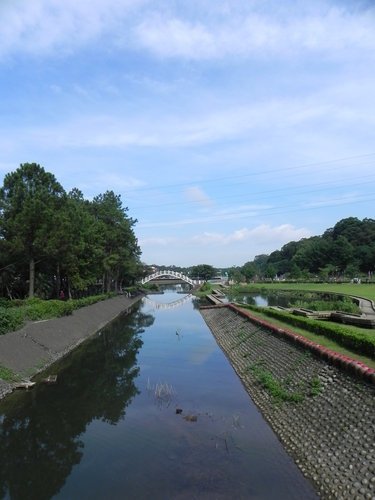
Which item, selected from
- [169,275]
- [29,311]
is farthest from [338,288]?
[169,275]

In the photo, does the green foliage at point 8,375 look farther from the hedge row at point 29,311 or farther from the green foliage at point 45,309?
the green foliage at point 45,309

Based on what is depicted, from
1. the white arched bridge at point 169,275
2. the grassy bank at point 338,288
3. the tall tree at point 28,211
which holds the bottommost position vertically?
the grassy bank at point 338,288

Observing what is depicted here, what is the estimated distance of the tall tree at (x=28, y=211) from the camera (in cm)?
3619

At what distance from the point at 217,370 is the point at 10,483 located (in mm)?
13565

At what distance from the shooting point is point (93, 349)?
31844mm

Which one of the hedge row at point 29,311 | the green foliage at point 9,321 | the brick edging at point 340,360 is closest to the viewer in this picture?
the brick edging at point 340,360

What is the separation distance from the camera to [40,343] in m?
26.8

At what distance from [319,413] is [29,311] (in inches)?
902

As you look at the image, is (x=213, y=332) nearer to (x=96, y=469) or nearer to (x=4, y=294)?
(x=4, y=294)

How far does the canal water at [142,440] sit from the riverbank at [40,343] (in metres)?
1.19

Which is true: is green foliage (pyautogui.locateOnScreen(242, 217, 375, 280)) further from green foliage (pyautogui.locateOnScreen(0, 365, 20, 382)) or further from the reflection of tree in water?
green foliage (pyautogui.locateOnScreen(0, 365, 20, 382))

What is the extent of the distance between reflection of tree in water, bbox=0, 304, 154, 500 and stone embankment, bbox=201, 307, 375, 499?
5.55 metres

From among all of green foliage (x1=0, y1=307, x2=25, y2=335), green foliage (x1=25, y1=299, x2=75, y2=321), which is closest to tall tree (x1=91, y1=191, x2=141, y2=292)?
green foliage (x1=25, y1=299, x2=75, y2=321)

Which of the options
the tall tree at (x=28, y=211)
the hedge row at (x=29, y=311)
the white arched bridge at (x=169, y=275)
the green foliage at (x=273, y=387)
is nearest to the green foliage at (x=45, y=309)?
the hedge row at (x=29, y=311)
